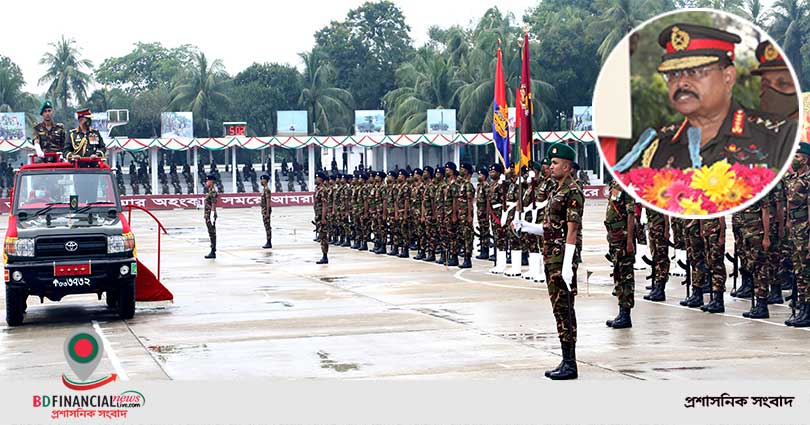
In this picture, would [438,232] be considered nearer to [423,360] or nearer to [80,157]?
[80,157]

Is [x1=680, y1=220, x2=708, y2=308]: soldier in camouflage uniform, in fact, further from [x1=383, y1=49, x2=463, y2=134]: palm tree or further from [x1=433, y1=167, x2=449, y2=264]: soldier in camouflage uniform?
[x1=383, y1=49, x2=463, y2=134]: palm tree

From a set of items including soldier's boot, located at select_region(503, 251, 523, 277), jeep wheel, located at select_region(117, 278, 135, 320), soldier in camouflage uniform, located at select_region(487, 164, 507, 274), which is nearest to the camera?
jeep wheel, located at select_region(117, 278, 135, 320)

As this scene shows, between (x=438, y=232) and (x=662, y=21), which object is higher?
(x=662, y=21)

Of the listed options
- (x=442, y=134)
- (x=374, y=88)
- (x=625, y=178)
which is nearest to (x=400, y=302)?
(x=625, y=178)

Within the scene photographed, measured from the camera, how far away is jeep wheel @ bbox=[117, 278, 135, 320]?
14.2m

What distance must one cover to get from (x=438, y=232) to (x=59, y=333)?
396 inches

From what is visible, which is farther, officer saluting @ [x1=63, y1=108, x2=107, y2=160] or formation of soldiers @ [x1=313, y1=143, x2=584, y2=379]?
officer saluting @ [x1=63, y1=108, x2=107, y2=160]

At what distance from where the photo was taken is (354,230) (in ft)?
90.7

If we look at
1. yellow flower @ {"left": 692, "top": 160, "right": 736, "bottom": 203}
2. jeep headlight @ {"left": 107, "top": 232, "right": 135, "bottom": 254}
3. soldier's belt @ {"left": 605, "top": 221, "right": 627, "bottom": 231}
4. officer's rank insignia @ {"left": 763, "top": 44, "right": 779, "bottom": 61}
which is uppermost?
officer's rank insignia @ {"left": 763, "top": 44, "right": 779, "bottom": 61}

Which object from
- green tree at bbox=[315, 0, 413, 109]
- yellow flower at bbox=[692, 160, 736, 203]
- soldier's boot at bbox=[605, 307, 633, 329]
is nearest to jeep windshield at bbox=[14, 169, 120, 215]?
soldier's boot at bbox=[605, 307, 633, 329]

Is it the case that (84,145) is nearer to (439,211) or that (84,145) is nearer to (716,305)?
(439,211)

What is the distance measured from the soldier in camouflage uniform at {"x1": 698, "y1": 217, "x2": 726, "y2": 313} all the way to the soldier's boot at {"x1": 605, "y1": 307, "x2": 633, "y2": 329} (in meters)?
1.65

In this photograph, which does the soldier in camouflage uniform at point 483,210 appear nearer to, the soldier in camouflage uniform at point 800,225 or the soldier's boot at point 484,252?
the soldier's boot at point 484,252

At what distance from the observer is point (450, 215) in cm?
2128
